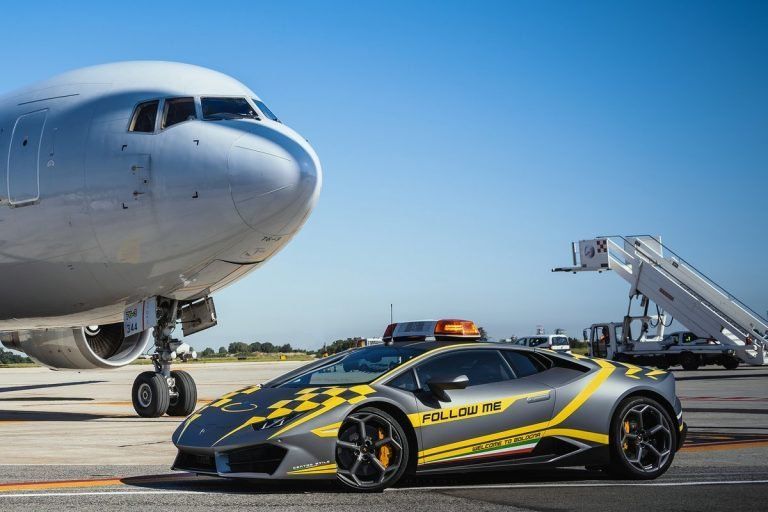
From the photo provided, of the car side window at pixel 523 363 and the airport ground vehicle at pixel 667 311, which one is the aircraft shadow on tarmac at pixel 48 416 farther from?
the airport ground vehicle at pixel 667 311

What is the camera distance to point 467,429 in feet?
23.8

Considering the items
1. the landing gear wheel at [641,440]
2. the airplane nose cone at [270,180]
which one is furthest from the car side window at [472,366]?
the airplane nose cone at [270,180]

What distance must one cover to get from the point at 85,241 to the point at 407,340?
6604 mm

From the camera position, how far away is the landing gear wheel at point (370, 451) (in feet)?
22.3

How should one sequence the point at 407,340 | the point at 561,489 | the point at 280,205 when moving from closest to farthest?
the point at 561,489
the point at 407,340
the point at 280,205

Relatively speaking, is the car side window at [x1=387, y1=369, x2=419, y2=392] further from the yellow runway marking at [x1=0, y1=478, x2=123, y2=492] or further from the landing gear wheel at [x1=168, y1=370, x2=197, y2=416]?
the landing gear wheel at [x1=168, y1=370, x2=197, y2=416]

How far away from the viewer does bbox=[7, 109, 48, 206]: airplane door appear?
1370 centimetres

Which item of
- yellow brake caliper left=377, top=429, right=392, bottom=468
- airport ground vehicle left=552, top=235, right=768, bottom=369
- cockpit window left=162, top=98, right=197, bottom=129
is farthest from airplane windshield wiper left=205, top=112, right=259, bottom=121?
airport ground vehicle left=552, top=235, right=768, bottom=369

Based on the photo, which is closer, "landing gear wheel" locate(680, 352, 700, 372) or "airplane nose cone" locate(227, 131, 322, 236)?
"airplane nose cone" locate(227, 131, 322, 236)

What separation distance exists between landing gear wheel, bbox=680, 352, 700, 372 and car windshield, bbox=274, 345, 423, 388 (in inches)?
1140

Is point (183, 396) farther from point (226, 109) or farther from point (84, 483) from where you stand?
point (84, 483)

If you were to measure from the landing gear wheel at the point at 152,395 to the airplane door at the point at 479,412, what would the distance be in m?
7.33

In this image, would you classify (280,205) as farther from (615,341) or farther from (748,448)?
(615,341)

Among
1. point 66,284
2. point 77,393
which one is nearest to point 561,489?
point 66,284
